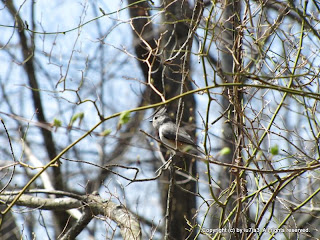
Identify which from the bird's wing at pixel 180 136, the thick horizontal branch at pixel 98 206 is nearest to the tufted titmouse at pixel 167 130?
the bird's wing at pixel 180 136

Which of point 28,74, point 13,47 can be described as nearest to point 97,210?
point 28,74

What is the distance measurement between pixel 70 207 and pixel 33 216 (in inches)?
118

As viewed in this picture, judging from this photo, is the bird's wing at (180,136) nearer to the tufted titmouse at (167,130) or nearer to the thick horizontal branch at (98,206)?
the tufted titmouse at (167,130)

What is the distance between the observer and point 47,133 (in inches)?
232

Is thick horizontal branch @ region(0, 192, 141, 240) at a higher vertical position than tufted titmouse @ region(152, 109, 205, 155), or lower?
lower

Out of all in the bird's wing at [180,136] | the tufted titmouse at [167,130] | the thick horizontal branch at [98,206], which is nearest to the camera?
the thick horizontal branch at [98,206]

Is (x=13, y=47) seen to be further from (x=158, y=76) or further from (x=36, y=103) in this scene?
(x=158, y=76)

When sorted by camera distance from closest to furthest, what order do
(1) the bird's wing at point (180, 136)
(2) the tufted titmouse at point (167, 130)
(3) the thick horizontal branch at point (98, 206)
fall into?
1. (3) the thick horizontal branch at point (98, 206)
2. (1) the bird's wing at point (180, 136)
3. (2) the tufted titmouse at point (167, 130)

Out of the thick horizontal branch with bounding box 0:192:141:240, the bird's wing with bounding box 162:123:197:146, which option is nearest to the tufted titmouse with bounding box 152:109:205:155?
the bird's wing with bounding box 162:123:197:146

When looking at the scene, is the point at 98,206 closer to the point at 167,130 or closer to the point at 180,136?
the point at 180,136

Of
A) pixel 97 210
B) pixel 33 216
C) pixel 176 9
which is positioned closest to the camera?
pixel 97 210

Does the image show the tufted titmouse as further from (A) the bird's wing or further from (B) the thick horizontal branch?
(B) the thick horizontal branch

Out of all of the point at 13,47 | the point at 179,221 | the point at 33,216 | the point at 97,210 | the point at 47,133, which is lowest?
the point at 97,210

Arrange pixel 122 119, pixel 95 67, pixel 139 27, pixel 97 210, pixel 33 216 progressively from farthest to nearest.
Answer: pixel 95 67 → pixel 33 216 → pixel 139 27 → pixel 97 210 → pixel 122 119
